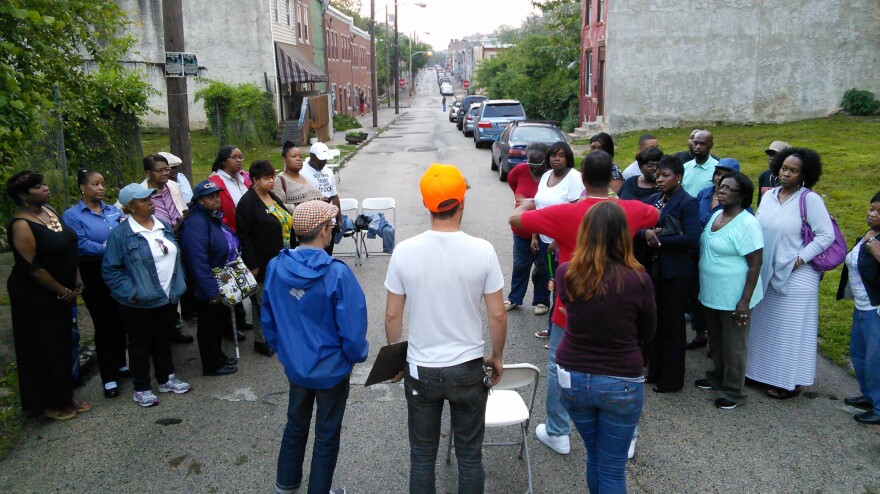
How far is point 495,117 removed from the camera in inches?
963

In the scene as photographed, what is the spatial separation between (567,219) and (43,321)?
3.81 metres

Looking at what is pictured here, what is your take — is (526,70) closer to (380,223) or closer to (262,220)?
(380,223)

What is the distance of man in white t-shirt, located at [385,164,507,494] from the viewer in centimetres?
306

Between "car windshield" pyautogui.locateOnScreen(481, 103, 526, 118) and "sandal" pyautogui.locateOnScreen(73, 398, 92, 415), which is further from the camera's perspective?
"car windshield" pyautogui.locateOnScreen(481, 103, 526, 118)

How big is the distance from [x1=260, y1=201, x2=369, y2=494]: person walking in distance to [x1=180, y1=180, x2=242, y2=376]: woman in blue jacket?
77.3 inches

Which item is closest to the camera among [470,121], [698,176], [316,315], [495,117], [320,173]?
[316,315]

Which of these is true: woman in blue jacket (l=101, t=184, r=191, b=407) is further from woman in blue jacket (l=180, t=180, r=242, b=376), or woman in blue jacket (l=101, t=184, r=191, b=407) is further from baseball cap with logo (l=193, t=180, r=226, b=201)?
baseball cap with logo (l=193, t=180, r=226, b=201)

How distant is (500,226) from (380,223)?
3.05m

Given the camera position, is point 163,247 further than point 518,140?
No

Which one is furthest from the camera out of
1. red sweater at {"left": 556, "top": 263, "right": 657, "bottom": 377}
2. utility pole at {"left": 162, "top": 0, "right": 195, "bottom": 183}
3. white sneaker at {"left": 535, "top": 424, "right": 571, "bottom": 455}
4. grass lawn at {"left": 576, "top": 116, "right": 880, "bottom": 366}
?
utility pole at {"left": 162, "top": 0, "right": 195, "bottom": 183}

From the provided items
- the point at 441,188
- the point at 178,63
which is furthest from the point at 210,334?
the point at 178,63

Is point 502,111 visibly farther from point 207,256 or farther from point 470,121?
point 207,256

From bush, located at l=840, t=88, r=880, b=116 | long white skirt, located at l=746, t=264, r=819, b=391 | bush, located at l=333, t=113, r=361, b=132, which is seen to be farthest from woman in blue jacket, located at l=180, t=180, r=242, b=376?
bush, located at l=333, t=113, r=361, b=132

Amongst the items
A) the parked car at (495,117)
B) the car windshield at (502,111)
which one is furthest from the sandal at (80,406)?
the car windshield at (502,111)
